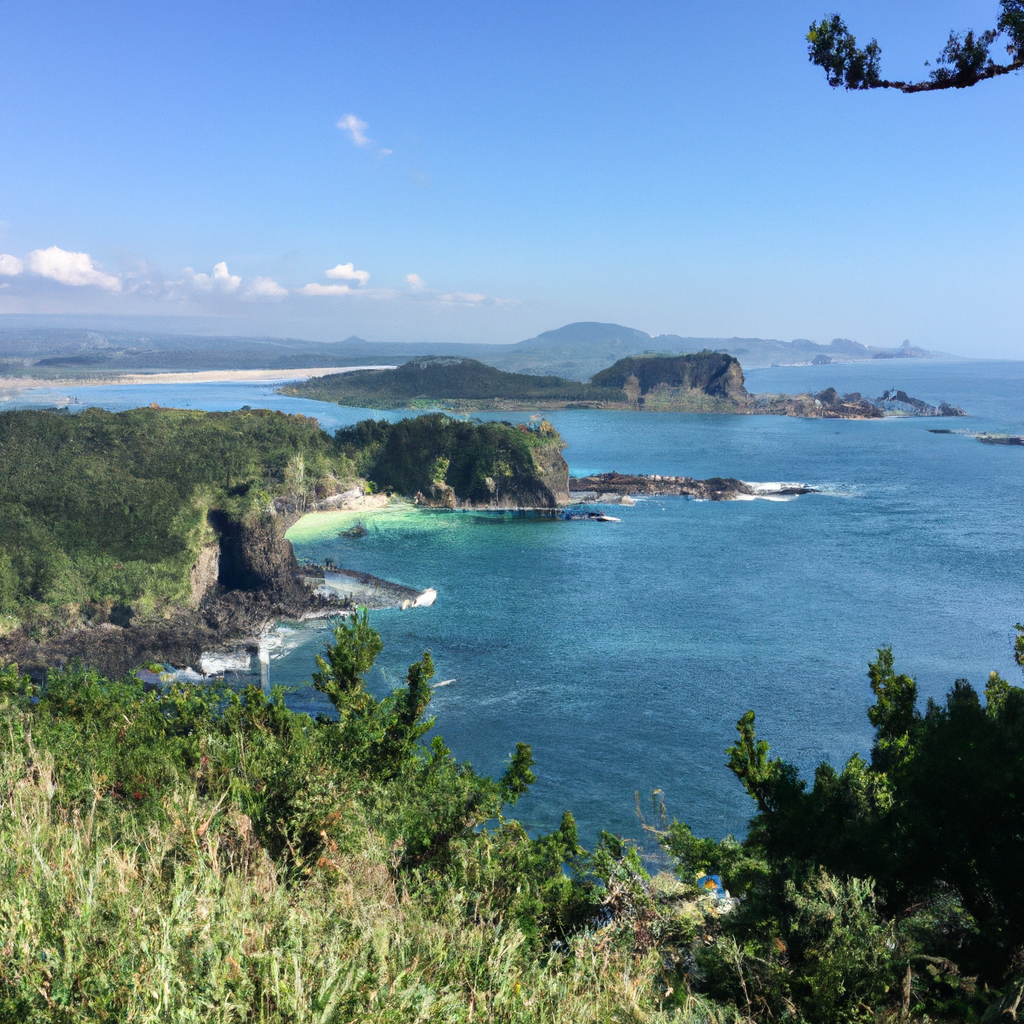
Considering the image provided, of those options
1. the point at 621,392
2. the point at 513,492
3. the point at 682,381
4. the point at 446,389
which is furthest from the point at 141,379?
the point at 513,492

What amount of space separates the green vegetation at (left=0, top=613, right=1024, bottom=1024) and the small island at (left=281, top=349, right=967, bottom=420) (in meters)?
118

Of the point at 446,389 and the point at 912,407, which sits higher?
the point at 446,389

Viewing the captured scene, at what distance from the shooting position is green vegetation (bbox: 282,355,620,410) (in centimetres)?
13688

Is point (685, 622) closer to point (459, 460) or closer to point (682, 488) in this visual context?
point (459, 460)

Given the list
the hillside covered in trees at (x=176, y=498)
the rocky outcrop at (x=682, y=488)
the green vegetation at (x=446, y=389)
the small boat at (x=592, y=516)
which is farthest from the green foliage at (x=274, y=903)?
the green vegetation at (x=446, y=389)

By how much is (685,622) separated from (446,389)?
113874mm

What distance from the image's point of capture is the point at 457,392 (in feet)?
472

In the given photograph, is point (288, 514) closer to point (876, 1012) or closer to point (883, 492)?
point (883, 492)

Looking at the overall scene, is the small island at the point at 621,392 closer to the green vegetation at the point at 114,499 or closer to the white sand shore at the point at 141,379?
the white sand shore at the point at 141,379

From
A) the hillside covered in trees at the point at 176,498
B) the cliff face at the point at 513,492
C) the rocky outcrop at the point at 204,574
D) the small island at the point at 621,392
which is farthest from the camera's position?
the small island at the point at 621,392

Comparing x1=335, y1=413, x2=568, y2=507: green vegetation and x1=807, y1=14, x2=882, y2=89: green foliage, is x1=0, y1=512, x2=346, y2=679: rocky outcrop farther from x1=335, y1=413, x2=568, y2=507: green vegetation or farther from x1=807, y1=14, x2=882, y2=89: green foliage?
x1=807, y1=14, x2=882, y2=89: green foliage

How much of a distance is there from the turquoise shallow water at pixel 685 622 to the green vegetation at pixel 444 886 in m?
8.12

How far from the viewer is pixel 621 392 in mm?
151625

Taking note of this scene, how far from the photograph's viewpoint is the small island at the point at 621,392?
136 metres
